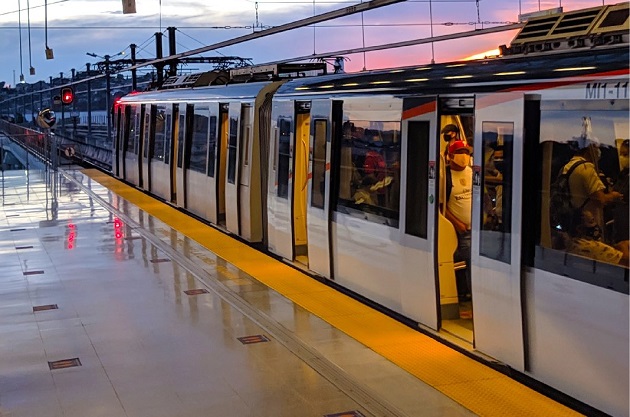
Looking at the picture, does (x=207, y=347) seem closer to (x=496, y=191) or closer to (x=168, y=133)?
(x=496, y=191)

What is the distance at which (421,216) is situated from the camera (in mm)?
8008

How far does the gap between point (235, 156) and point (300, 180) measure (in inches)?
93.6

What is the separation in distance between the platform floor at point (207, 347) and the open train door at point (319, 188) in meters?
0.35

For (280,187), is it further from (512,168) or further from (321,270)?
(512,168)

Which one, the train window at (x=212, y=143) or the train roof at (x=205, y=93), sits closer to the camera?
the train roof at (x=205, y=93)

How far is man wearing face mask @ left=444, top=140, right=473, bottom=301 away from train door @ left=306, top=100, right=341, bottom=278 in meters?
2.03

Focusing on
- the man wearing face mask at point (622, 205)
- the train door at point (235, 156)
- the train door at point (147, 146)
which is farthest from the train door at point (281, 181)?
the train door at point (147, 146)

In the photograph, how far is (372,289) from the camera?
9070 millimetres

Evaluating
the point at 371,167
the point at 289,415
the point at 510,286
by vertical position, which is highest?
the point at 371,167

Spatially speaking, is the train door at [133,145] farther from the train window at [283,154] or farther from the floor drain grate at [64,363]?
the floor drain grate at [64,363]

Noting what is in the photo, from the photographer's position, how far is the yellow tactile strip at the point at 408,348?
6.18 m

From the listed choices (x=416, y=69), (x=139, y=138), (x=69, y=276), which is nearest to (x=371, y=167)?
(x=416, y=69)

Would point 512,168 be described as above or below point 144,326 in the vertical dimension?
above

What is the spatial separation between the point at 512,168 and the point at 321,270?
4.23 m
